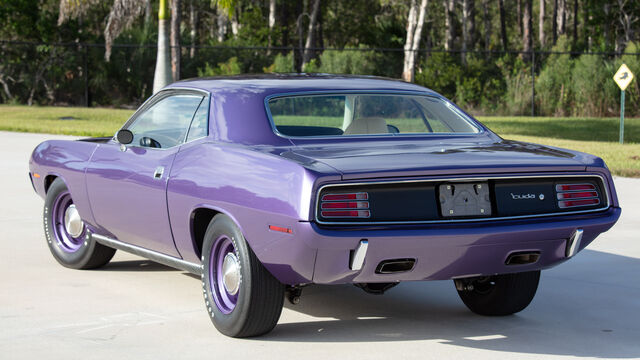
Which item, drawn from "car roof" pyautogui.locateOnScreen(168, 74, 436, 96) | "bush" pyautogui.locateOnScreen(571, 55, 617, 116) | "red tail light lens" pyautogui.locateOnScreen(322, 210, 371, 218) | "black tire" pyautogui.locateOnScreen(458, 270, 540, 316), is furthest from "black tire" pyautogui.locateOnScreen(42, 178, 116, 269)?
"bush" pyautogui.locateOnScreen(571, 55, 617, 116)

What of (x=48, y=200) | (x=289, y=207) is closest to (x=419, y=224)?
(x=289, y=207)

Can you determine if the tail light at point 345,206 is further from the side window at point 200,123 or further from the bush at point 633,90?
the bush at point 633,90

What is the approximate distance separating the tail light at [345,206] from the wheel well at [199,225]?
1116mm

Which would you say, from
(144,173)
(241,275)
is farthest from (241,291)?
(144,173)

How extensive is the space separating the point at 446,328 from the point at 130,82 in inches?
1350

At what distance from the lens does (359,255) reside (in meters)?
5.21

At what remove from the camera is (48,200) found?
8.06 metres

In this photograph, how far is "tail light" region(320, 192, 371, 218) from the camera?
5.23 metres

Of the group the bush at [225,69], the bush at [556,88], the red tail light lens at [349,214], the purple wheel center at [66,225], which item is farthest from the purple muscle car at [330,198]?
the bush at [225,69]

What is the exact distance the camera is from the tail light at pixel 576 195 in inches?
229

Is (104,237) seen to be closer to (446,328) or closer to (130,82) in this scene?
(446,328)

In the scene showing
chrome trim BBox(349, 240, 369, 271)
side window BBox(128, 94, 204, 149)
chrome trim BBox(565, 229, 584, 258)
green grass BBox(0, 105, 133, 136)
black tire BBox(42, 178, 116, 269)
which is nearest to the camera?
chrome trim BBox(349, 240, 369, 271)

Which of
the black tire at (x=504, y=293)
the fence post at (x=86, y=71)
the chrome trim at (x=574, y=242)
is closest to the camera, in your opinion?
the chrome trim at (x=574, y=242)

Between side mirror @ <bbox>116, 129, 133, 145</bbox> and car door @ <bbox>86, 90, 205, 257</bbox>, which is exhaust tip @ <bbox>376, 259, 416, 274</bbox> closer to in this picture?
car door @ <bbox>86, 90, 205, 257</bbox>
